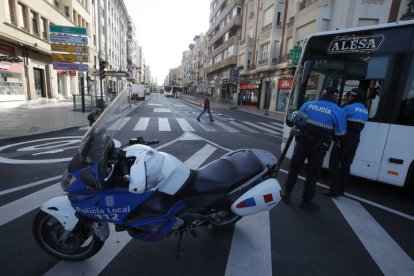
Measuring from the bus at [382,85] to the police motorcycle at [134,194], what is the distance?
10.4ft

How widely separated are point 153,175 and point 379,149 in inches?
179

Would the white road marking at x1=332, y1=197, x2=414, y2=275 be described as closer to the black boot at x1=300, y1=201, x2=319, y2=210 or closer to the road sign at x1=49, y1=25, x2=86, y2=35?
the black boot at x1=300, y1=201, x2=319, y2=210

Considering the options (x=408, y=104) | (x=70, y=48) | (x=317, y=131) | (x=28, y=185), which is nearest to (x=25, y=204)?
(x=28, y=185)

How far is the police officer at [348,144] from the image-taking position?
4194mm

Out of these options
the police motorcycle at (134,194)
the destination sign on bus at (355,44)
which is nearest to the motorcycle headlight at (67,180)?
the police motorcycle at (134,194)

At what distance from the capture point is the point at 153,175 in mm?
2189

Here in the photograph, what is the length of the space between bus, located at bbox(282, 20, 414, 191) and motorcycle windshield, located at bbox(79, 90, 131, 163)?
4.15 metres

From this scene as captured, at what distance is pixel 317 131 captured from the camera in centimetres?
371

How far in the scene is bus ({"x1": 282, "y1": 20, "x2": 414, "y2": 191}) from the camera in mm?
4469

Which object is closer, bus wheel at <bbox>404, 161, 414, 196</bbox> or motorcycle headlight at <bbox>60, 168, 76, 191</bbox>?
motorcycle headlight at <bbox>60, 168, 76, 191</bbox>

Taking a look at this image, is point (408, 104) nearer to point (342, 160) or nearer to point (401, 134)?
point (401, 134)

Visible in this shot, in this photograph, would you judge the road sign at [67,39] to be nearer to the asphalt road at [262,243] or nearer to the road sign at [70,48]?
the road sign at [70,48]

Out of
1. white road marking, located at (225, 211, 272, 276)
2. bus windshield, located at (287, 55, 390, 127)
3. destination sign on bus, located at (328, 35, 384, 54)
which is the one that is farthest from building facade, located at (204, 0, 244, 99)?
white road marking, located at (225, 211, 272, 276)

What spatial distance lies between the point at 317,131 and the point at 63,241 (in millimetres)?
3565
